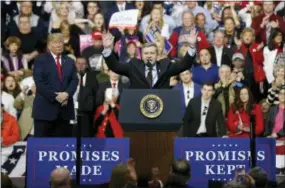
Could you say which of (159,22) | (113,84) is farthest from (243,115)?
(159,22)

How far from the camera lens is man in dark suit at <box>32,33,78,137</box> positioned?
13469mm

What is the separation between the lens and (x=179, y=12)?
20.2 meters

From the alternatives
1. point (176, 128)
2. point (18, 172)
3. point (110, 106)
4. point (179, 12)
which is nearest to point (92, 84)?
point (110, 106)

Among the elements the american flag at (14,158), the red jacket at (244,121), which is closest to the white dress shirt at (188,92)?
the red jacket at (244,121)

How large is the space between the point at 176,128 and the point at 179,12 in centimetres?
815

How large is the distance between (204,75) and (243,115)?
1.71 meters

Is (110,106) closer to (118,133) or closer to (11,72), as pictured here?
(118,133)

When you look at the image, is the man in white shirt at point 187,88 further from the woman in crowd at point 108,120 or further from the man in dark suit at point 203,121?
the woman in crowd at point 108,120

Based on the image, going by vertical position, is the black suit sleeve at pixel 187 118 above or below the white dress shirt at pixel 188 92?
below

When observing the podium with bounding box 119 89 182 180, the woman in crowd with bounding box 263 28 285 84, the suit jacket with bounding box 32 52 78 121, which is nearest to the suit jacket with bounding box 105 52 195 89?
the podium with bounding box 119 89 182 180

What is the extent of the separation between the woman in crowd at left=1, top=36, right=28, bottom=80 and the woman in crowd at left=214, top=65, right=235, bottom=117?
11.1ft

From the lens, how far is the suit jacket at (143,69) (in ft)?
42.7

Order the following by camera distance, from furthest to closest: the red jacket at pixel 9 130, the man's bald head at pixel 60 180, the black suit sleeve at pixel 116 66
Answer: the red jacket at pixel 9 130 < the black suit sleeve at pixel 116 66 < the man's bald head at pixel 60 180

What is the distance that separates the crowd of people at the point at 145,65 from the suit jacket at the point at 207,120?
1cm
